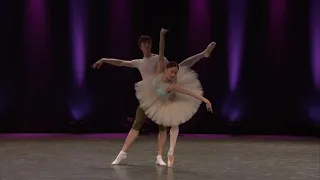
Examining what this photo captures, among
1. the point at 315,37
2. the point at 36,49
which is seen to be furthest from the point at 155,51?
the point at 315,37

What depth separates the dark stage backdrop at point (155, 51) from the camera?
961 cm

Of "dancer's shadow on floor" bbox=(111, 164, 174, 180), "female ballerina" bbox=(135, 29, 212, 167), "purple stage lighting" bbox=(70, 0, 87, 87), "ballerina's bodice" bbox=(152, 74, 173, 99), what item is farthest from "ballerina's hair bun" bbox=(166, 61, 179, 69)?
"purple stage lighting" bbox=(70, 0, 87, 87)

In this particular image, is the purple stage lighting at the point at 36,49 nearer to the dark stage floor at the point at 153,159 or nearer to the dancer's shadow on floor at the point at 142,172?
the dark stage floor at the point at 153,159

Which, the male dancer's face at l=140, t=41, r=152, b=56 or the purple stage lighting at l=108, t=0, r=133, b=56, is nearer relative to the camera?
the male dancer's face at l=140, t=41, r=152, b=56

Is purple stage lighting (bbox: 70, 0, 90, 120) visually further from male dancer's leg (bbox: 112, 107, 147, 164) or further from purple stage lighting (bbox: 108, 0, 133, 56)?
male dancer's leg (bbox: 112, 107, 147, 164)

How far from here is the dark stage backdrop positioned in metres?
9.61

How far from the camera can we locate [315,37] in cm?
962

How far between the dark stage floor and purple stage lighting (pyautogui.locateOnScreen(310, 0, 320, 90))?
1460 millimetres

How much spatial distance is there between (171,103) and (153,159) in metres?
0.97

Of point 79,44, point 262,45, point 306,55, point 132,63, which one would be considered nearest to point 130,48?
point 79,44

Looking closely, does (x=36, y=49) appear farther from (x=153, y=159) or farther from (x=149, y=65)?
(x=149, y=65)

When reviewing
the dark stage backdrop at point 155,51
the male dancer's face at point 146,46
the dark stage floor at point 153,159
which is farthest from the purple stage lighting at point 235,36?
the male dancer's face at point 146,46

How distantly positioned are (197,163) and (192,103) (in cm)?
73

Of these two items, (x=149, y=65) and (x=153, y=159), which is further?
(x=153, y=159)
